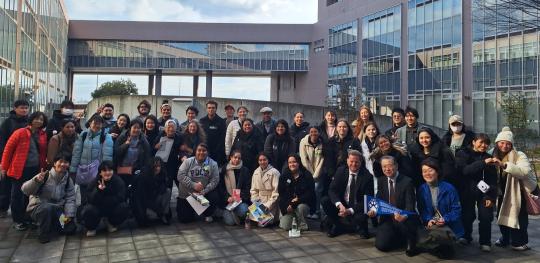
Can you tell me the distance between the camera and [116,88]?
51.0m

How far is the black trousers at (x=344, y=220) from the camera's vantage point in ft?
18.8

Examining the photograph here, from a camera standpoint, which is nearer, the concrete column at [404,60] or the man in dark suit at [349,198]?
the man in dark suit at [349,198]

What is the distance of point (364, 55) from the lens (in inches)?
1471

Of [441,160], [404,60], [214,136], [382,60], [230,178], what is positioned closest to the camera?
[441,160]

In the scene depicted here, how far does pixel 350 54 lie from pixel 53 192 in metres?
36.5

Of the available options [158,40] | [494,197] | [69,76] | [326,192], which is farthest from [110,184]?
[69,76]

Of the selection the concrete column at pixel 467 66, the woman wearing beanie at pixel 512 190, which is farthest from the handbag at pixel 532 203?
the concrete column at pixel 467 66

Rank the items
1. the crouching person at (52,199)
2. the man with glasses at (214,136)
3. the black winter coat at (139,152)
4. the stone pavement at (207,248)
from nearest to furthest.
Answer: the stone pavement at (207,248), the crouching person at (52,199), the black winter coat at (139,152), the man with glasses at (214,136)

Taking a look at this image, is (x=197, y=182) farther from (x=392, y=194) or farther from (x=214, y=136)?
(x=392, y=194)

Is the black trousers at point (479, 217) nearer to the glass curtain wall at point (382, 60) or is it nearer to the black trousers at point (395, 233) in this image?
the black trousers at point (395, 233)

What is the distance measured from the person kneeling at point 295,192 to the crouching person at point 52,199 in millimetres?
2919

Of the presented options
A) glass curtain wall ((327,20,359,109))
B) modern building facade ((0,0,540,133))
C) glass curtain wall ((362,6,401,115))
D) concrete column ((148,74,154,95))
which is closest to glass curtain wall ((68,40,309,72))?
modern building facade ((0,0,540,133))

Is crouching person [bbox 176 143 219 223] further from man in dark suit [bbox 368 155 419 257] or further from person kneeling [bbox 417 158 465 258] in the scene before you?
person kneeling [bbox 417 158 465 258]

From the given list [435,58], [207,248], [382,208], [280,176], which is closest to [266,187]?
[280,176]
